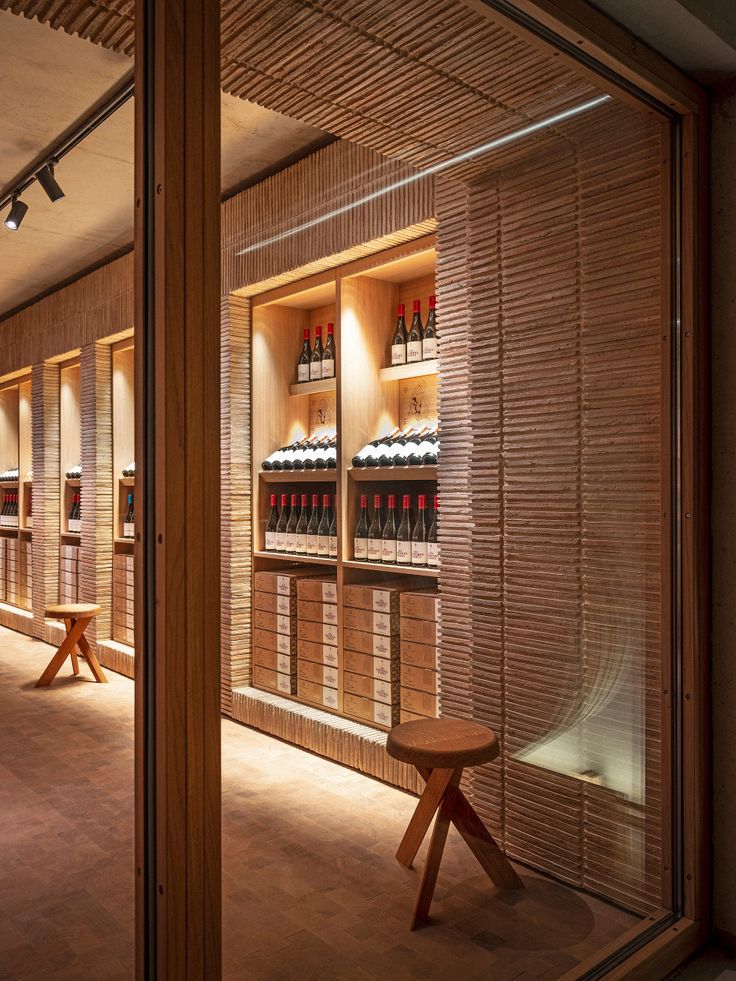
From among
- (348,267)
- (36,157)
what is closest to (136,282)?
(348,267)

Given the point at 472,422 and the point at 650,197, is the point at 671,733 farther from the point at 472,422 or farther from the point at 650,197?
the point at 650,197

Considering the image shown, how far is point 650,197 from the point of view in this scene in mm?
1819

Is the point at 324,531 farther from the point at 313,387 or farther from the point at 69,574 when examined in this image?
the point at 69,574

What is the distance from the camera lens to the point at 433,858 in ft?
6.08

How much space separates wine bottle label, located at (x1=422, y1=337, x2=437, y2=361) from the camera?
112 inches

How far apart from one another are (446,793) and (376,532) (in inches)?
45.7

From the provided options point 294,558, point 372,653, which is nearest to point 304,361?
point 294,558

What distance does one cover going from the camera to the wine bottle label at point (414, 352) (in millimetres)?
2885

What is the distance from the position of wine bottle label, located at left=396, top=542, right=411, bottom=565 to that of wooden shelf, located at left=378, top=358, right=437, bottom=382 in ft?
2.01

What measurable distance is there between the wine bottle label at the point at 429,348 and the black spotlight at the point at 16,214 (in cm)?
147

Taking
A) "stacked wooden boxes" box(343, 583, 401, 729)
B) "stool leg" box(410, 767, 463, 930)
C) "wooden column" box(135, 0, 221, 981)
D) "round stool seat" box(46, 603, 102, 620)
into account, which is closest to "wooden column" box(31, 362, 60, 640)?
"round stool seat" box(46, 603, 102, 620)

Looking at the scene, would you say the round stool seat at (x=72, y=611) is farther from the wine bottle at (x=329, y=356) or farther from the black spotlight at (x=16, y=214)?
the black spotlight at (x=16, y=214)

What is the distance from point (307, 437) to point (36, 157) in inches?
56.1

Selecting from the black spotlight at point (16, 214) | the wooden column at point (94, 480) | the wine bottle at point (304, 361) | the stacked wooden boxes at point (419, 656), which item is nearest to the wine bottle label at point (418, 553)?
the stacked wooden boxes at point (419, 656)
